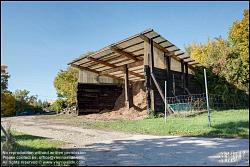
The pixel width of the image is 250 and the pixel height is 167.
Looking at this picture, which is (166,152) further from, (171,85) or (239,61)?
(239,61)

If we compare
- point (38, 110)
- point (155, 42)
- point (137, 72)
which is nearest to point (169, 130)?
point (155, 42)

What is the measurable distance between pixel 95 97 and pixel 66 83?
38.3 feet

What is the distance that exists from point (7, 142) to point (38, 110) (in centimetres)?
4207

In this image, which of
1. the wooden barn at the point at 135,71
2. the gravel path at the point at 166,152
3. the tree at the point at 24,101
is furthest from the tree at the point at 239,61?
the tree at the point at 24,101

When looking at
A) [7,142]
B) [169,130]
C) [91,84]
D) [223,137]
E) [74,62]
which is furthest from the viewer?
[91,84]

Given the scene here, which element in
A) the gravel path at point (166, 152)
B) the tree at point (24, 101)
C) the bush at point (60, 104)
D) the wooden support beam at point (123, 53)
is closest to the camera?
the gravel path at point (166, 152)

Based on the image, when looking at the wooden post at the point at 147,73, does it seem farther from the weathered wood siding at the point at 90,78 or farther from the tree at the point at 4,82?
the tree at the point at 4,82

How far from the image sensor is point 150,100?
64.3 ft

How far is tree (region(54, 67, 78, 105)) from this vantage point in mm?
37316

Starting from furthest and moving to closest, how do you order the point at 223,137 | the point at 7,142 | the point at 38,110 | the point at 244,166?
the point at 38,110 → the point at 223,137 → the point at 7,142 → the point at 244,166

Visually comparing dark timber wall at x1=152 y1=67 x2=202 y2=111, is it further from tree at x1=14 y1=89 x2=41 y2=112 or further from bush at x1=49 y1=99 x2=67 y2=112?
tree at x1=14 y1=89 x2=41 y2=112

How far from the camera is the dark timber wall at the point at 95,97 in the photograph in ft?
88.0

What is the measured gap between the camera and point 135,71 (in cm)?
2639

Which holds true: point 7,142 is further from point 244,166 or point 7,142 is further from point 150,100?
point 150,100
